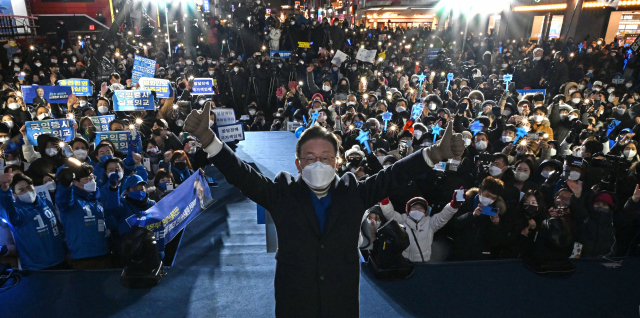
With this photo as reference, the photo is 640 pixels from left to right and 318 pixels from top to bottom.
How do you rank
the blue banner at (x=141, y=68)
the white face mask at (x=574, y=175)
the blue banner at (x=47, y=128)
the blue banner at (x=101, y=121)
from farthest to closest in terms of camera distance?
1. the blue banner at (x=141, y=68)
2. the blue banner at (x=101, y=121)
3. the blue banner at (x=47, y=128)
4. the white face mask at (x=574, y=175)

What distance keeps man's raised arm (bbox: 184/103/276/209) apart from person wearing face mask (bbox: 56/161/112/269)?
267 cm

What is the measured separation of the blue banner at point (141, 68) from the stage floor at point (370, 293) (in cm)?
665

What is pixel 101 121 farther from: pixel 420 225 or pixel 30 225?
pixel 420 225

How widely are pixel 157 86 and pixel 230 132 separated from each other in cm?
281

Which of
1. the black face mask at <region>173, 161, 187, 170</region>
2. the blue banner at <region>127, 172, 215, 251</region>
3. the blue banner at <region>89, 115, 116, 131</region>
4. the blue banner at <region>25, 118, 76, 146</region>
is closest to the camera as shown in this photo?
the blue banner at <region>127, 172, 215, 251</region>

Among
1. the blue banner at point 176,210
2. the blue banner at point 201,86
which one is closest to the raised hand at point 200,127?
the blue banner at point 176,210

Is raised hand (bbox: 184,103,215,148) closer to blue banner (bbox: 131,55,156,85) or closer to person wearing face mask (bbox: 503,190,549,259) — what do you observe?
person wearing face mask (bbox: 503,190,549,259)

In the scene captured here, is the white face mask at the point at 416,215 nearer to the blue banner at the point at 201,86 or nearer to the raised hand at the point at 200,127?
the raised hand at the point at 200,127

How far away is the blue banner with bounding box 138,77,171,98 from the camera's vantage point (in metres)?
8.56

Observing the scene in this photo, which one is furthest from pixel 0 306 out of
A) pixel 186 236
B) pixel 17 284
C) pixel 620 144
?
pixel 620 144

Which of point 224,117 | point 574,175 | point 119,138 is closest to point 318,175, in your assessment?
point 574,175

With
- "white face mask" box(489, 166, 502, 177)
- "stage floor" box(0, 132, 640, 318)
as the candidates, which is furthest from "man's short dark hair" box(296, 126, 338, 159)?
"white face mask" box(489, 166, 502, 177)

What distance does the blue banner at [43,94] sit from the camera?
7.99 meters

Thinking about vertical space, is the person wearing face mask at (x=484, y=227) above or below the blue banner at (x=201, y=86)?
below
